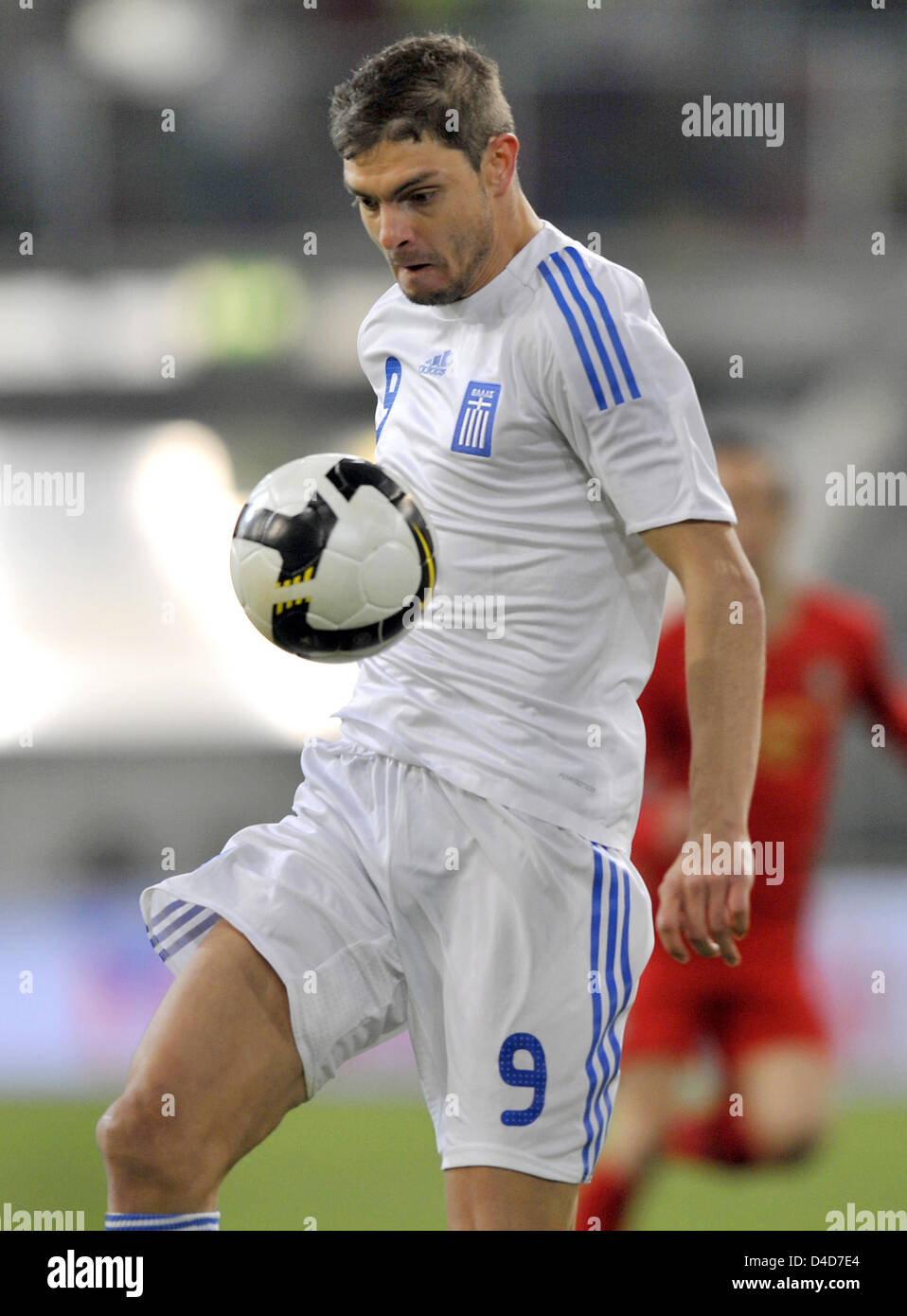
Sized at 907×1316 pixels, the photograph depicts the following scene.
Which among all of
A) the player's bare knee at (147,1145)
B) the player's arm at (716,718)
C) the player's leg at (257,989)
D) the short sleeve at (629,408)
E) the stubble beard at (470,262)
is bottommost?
the player's bare knee at (147,1145)

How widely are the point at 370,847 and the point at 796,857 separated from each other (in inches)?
73.9

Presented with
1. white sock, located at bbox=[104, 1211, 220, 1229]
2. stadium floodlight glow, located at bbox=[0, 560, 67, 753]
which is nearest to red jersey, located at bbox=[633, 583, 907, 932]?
white sock, located at bbox=[104, 1211, 220, 1229]

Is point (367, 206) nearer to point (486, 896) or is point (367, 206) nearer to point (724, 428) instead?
point (486, 896)

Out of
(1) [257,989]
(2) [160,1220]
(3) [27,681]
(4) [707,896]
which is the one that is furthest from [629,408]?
(3) [27,681]

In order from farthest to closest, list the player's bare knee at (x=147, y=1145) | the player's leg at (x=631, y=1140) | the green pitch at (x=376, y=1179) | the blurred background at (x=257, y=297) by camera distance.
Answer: the blurred background at (x=257, y=297) < the green pitch at (x=376, y=1179) < the player's leg at (x=631, y=1140) < the player's bare knee at (x=147, y=1145)

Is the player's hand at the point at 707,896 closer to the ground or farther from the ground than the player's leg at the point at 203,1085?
farther from the ground

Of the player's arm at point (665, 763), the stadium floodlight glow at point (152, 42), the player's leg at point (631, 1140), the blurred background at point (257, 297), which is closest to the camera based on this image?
the player's leg at point (631, 1140)

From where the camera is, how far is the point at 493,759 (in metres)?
2.33

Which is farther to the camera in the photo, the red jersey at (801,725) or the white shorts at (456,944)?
the red jersey at (801,725)

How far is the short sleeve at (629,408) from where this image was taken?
88.9 inches

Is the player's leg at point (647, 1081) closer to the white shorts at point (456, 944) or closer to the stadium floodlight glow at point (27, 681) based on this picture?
the white shorts at point (456, 944)

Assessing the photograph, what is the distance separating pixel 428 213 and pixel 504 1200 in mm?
1386

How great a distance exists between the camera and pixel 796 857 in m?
3.96

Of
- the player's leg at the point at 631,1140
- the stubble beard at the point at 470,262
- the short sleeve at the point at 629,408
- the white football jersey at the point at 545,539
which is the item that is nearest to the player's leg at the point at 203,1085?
the white football jersey at the point at 545,539
